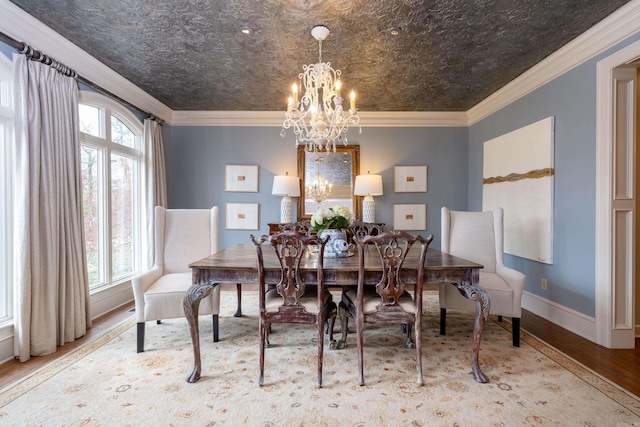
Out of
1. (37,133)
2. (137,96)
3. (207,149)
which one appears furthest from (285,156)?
(37,133)

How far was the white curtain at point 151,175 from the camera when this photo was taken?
13.1ft

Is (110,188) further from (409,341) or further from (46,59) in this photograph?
(409,341)

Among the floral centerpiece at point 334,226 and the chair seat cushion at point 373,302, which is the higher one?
the floral centerpiece at point 334,226

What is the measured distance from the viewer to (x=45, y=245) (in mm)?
2418

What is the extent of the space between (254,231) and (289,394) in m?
3.19

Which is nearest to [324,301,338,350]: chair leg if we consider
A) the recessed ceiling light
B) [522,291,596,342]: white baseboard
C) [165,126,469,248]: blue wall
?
[522,291,596,342]: white baseboard

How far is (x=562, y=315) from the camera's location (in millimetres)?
2881

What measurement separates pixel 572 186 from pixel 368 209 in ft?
7.97

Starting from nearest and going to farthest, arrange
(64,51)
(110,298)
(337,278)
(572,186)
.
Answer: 1. (337,278)
2. (64,51)
3. (572,186)
4. (110,298)

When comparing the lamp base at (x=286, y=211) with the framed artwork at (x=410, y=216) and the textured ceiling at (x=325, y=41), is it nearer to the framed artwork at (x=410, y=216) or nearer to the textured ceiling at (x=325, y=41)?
the textured ceiling at (x=325, y=41)

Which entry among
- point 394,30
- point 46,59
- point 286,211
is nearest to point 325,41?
point 394,30

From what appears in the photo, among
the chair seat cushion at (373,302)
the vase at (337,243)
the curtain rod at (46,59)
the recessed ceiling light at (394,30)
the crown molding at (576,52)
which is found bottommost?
the chair seat cushion at (373,302)

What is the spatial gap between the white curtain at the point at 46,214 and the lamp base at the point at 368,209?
3.48m

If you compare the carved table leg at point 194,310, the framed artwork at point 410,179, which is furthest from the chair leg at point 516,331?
the framed artwork at point 410,179
